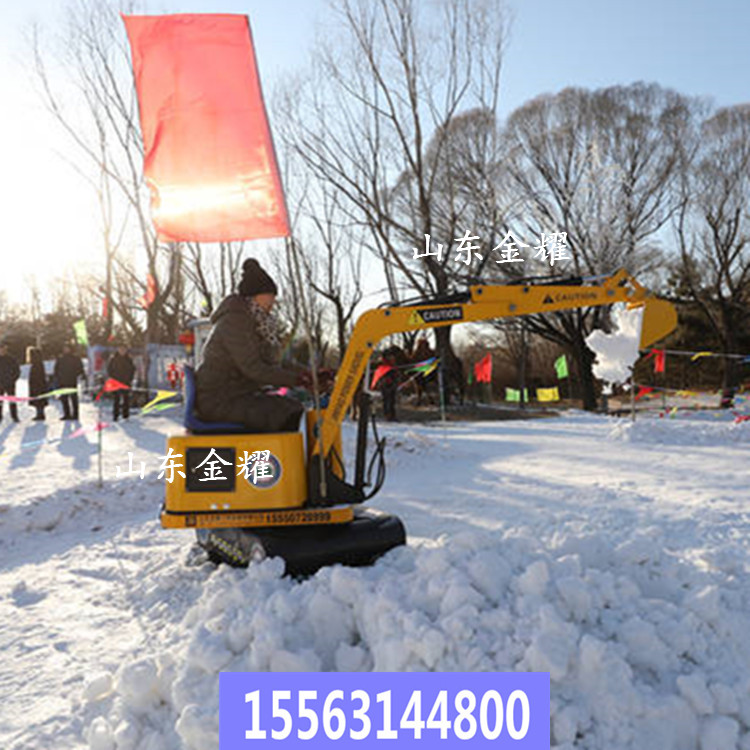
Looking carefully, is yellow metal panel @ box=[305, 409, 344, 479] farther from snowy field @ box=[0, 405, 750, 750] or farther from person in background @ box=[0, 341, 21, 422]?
person in background @ box=[0, 341, 21, 422]

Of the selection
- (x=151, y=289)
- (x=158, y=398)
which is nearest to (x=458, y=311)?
(x=158, y=398)

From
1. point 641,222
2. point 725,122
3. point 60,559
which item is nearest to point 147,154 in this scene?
point 60,559

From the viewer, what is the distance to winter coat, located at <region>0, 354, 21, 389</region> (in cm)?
1387

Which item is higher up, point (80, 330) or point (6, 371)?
point (80, 330)

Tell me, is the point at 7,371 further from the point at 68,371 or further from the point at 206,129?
the point at 206,129

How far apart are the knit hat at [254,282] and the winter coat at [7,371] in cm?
1197

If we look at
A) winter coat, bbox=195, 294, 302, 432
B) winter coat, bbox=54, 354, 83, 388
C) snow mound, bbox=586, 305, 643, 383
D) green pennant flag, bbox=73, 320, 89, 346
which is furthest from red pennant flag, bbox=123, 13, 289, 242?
green pennant flag, bbox=73, 320, 89, 346

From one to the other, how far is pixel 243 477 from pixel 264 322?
1.07 m

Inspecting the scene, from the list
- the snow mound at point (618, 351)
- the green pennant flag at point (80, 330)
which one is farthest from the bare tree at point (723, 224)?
the green pennant flag at point (80, 330)

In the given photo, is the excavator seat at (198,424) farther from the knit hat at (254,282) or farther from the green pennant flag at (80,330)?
the green pennant flag at (80,330)

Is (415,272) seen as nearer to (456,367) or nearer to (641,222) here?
(456,367)

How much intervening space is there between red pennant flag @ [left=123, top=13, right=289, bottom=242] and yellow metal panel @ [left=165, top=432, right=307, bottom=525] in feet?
4.37

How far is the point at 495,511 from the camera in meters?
6.35

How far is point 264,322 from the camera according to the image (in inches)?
170
